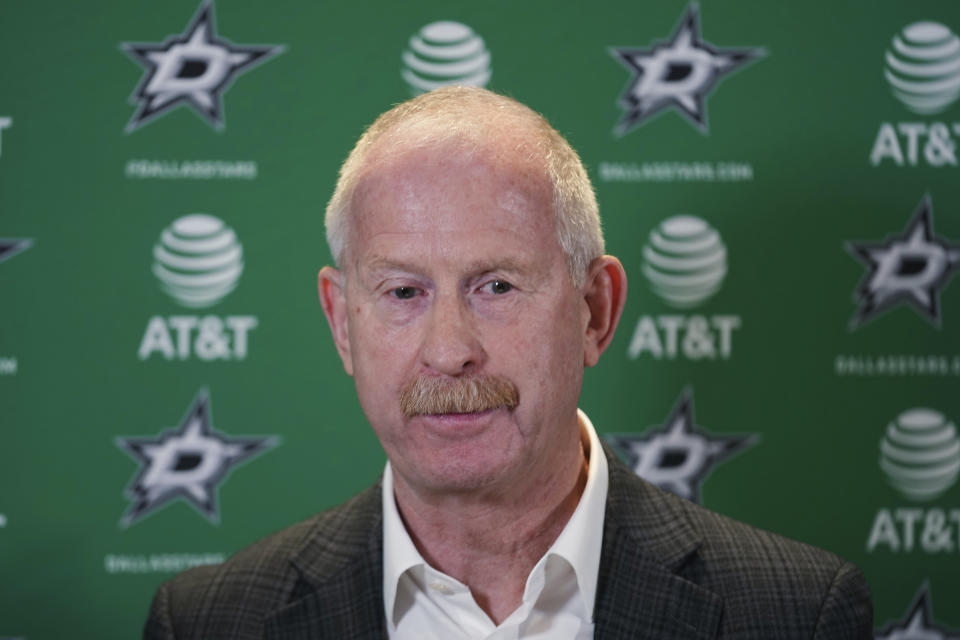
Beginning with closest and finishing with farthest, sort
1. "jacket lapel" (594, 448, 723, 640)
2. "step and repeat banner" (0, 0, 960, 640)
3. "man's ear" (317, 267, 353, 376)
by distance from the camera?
"jacket lapel" (594, 448, 723, 640) → "man's ear" (317, 267, 353, 376) → "step and repeat banner" (0, 0, 960, 640)

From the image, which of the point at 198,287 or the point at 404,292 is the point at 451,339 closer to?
the point at 404,292

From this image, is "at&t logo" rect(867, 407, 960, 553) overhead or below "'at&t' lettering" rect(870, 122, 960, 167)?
below

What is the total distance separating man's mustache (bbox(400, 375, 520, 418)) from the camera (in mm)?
1366

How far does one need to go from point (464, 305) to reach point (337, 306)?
1.00ft

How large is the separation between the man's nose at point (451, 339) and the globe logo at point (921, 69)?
1.57 metres

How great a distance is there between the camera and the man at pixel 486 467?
139cm

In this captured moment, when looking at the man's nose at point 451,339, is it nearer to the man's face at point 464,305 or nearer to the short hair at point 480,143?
the man's face at point 464,305

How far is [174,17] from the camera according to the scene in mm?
2398

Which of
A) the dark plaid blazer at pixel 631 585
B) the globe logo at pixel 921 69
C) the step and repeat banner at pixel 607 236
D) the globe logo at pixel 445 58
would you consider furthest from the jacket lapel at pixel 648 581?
the globe logo at pixel 921 69

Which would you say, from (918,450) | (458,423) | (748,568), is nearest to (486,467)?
(458,423)

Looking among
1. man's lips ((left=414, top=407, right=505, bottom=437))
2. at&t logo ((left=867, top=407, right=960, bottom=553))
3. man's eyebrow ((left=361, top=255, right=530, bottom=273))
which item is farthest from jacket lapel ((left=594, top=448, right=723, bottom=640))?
at&t logo ((left=867, top=407, right=960, bottom=553))

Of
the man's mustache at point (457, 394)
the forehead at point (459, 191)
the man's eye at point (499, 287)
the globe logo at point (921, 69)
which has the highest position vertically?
the globe logo at point (921, 69)

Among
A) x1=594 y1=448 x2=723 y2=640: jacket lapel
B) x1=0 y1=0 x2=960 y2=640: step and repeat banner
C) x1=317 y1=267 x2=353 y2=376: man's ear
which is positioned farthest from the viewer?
x1=0 y1=0 x2=960 y2=640: step and repeat banner

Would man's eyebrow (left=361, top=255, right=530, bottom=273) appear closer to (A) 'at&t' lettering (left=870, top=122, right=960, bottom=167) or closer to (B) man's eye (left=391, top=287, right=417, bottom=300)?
(B) man's eye (left=391, top=287, right=417, bottom=300)
